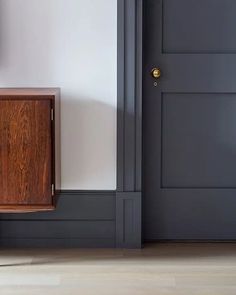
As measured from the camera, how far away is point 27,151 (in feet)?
10.2

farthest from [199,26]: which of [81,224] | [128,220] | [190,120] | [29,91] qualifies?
[81,224]

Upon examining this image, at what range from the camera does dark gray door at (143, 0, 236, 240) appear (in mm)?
A: 3561

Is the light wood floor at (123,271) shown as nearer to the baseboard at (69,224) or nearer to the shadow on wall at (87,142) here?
the baseboard at (69,224)

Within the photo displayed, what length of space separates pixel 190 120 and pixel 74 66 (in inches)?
28.3

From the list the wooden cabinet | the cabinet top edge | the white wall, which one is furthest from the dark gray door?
the wooden cabinet

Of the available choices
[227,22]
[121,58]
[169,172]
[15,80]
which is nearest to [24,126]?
[15,80]

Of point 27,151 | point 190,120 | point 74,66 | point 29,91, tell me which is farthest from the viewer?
point 190,120

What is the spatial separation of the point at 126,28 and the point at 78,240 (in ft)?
3.87

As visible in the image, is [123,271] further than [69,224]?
No

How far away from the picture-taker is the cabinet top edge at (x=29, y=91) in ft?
10.3

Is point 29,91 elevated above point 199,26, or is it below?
below

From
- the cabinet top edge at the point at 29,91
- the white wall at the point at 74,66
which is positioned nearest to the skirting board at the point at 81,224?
the white wall at the point at 74,66

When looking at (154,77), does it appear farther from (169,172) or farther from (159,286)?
(159,286)

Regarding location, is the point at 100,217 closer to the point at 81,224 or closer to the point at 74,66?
the point at 81,224
